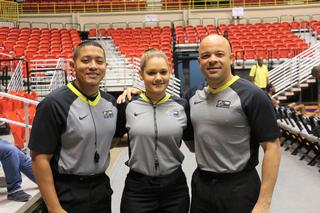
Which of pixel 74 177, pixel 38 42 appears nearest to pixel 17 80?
pixel 38 42

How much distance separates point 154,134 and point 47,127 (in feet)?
2.00

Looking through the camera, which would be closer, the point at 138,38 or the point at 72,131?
the point at 72,131

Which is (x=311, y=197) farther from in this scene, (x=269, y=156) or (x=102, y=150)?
(x=102, y=150)

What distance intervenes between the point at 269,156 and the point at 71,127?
1081 millimetres

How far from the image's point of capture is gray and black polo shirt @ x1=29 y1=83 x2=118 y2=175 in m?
2.07

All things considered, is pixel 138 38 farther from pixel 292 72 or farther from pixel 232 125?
pixel 232 125

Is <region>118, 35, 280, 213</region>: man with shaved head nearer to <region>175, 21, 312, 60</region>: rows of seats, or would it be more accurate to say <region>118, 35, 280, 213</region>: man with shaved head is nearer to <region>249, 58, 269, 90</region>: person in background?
<region>249, 58, 269, 90</region>: person in background

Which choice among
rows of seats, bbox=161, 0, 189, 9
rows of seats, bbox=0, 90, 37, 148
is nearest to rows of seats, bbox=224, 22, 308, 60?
rows of seats, bbox=161, 0, 189, 9

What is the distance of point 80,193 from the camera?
218 cm

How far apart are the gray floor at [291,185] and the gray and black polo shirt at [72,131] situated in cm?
217

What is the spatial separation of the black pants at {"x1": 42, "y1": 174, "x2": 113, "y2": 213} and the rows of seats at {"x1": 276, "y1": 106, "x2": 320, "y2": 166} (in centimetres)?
433

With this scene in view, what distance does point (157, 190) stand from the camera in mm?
2307

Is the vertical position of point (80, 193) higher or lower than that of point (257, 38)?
lower

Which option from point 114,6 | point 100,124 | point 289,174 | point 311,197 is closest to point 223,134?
point 100,124
